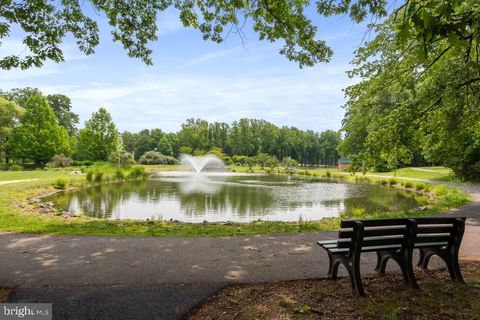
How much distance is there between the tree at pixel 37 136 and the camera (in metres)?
41.7

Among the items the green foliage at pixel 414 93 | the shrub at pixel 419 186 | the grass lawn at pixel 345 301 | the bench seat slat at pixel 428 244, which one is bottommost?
the shrub at pixel 419 186

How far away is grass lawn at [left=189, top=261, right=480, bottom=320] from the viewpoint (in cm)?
348

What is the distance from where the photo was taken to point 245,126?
81.8m

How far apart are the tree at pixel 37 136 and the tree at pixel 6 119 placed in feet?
2.62

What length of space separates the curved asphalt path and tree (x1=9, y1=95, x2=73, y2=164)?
41102mm

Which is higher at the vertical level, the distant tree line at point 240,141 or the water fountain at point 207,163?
the distant tree line at point 240,141

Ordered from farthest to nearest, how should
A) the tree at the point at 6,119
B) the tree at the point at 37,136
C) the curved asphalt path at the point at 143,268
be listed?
the tree at the point at 37,136, the tree at the point at 6,119, the curved asphalt path at the point at 143,268

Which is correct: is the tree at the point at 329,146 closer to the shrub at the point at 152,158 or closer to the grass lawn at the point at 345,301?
the shrub at the point at 152,158

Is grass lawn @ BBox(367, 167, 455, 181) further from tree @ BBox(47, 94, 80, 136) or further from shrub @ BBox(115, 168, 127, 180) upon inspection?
tree @ BBox(47, 94, 80, 136)

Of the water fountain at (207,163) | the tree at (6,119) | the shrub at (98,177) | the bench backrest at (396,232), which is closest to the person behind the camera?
the bench backrest at (396,232)

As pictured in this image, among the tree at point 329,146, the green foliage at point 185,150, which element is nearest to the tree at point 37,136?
the green foliage at point 185,150

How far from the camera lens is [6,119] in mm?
39344

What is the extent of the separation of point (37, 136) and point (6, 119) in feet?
13.9
